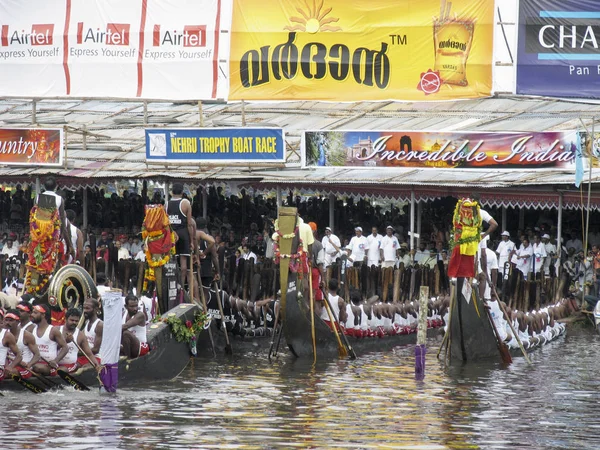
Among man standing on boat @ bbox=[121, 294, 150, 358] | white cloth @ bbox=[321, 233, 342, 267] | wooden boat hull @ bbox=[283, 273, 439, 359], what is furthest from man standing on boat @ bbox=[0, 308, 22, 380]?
white cloth @ bbox=[321, 233, 342, 267]

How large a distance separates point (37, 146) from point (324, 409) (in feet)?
53.5

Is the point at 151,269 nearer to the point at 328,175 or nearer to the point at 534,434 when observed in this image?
the point at 534,434

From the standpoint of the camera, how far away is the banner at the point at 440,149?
28.2m

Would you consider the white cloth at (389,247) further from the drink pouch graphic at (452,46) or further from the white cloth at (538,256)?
the drink pouch graphic at (452,46)

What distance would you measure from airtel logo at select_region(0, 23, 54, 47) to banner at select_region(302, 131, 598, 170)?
269 inches

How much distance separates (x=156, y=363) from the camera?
61.0 ft

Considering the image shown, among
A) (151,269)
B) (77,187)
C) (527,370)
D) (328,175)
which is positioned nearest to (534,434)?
(527,370)

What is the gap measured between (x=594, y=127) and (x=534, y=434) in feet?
48.8

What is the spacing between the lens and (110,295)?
16.2 m

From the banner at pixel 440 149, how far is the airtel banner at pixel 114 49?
2.89 metres

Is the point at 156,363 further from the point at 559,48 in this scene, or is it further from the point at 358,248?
the point at 559,48

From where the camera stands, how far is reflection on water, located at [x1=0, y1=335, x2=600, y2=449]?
14.2 metres

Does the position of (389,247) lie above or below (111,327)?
above

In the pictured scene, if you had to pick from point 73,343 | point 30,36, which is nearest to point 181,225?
point 73,343
